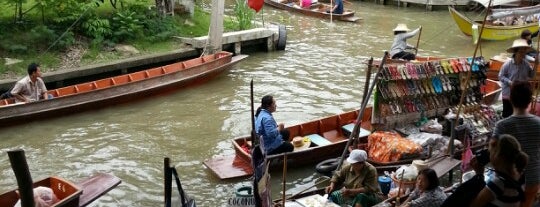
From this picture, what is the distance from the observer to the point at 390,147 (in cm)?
919

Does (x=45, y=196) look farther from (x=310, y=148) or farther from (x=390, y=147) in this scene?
(x=390, y=147)

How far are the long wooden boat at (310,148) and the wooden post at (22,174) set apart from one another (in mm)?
4400

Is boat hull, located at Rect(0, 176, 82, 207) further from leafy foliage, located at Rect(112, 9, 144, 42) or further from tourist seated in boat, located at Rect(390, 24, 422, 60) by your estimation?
tourist seated in boat, located at Rect(390, 24, 422, 60)

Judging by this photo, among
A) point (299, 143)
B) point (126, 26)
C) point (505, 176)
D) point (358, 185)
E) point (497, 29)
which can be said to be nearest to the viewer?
point (505, 176)

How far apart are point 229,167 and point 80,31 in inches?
369

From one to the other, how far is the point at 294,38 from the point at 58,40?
9.28m

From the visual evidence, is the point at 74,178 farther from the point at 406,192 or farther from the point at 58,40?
the point at 58,40

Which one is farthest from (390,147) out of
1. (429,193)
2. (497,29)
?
(497,29)

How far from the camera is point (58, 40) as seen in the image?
51.2 ft

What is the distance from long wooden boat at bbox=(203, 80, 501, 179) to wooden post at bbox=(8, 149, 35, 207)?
4400 mm

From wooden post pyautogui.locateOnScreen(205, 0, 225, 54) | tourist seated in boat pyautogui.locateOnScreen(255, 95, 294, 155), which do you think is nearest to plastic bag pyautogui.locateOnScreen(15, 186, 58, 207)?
tourist seated in boat pyautogui.locateOnScreen(255, 95, 294, 155)

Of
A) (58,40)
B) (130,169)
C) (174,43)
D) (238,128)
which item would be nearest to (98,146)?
(130,169)

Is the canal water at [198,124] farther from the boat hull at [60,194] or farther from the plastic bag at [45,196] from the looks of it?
the plastic bag at [45,196]

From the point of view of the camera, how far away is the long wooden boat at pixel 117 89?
39.0ft
